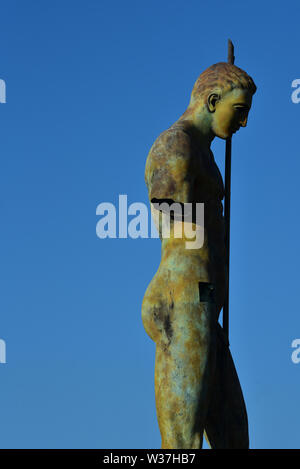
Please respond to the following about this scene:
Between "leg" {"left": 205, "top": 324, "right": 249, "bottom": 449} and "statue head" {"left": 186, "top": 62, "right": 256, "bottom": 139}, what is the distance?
7.86 ft

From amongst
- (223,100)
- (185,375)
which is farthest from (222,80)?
(185,375)

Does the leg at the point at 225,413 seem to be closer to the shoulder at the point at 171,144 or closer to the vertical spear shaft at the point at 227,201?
the vertical spear shaft at the point at 227,201

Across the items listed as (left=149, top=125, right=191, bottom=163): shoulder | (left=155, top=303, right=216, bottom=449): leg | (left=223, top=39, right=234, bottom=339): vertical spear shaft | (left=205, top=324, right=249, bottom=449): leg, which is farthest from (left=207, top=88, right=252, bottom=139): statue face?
(left=205, top=324, right=249, bottom=449): leg

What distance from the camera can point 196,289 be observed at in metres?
23.8

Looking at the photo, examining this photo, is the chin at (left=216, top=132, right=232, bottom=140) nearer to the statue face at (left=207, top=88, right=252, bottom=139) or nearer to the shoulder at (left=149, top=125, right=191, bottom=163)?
the statue face at (left=207, top=88, right=252, bottom=139)

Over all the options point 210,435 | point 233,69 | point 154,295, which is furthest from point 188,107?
point 210,435

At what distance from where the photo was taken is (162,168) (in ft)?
78.1

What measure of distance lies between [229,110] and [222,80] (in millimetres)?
360

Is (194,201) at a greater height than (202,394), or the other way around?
(194,201)

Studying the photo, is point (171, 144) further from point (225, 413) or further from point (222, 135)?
point (225, 413)

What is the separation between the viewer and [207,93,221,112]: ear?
24484mm

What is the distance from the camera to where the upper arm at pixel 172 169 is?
2377 cm

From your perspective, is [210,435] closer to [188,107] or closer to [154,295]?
[154,295]
